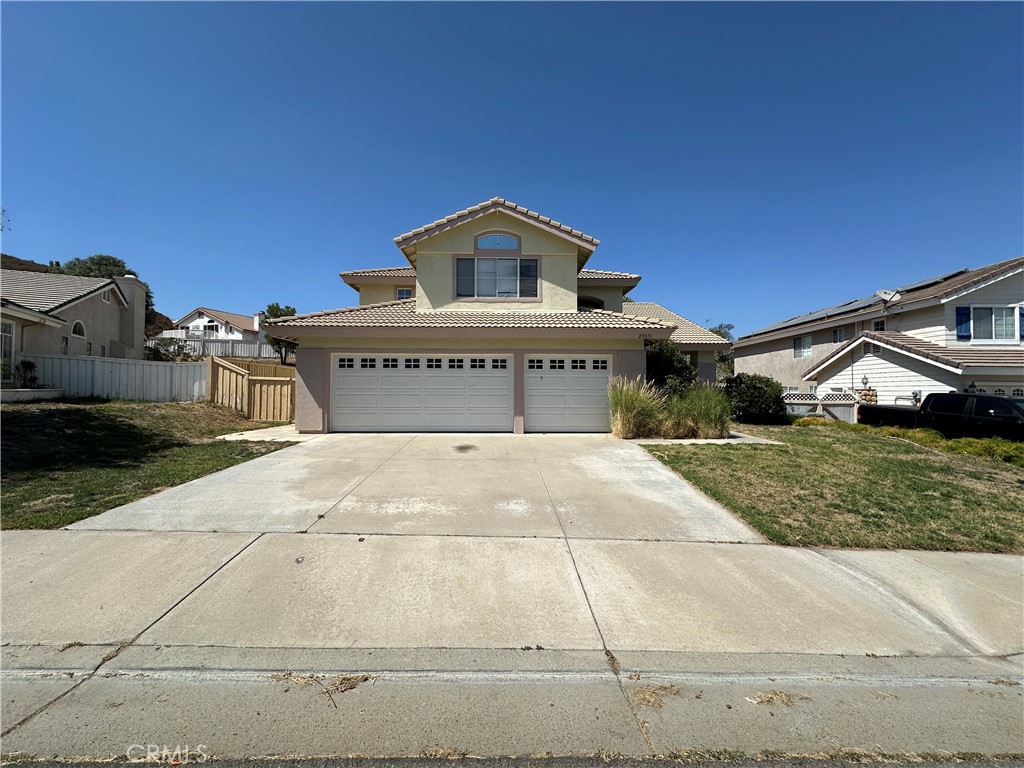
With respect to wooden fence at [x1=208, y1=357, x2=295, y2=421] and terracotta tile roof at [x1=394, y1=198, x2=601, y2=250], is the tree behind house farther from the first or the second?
terracotta tile roof at [x1=394, y1=198, x2=601, y2=250]

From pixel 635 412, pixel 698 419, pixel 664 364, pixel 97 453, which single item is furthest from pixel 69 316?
pixel 698 419

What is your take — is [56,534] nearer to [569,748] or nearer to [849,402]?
[569,748]

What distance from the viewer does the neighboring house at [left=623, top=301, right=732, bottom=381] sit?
63.7 ft

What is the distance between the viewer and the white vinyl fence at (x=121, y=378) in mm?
13812

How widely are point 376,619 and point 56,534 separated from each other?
4.15 meters

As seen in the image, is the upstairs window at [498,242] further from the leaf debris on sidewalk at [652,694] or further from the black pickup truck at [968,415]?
the black pickup truck at [968,415]

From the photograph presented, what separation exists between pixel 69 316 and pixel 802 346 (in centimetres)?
3684

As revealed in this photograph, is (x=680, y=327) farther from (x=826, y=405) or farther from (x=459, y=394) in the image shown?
(x=459, y=394)

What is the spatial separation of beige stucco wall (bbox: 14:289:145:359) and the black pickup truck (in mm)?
29826

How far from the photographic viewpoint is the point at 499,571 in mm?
4121

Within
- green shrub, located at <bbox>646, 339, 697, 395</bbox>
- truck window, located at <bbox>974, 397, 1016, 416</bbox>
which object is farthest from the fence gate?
green shrub, located at <bbox>646, 339, 697, 395</bbox>

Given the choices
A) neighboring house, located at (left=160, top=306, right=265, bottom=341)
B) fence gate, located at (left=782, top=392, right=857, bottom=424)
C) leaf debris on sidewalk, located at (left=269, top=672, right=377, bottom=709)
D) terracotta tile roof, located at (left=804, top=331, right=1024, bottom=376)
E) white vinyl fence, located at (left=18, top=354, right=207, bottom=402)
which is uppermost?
neighboring house, located at (left=160, top=306, right=265, bottom=341)

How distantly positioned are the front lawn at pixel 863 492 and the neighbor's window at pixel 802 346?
52.1ft

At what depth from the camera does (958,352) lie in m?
16.9
